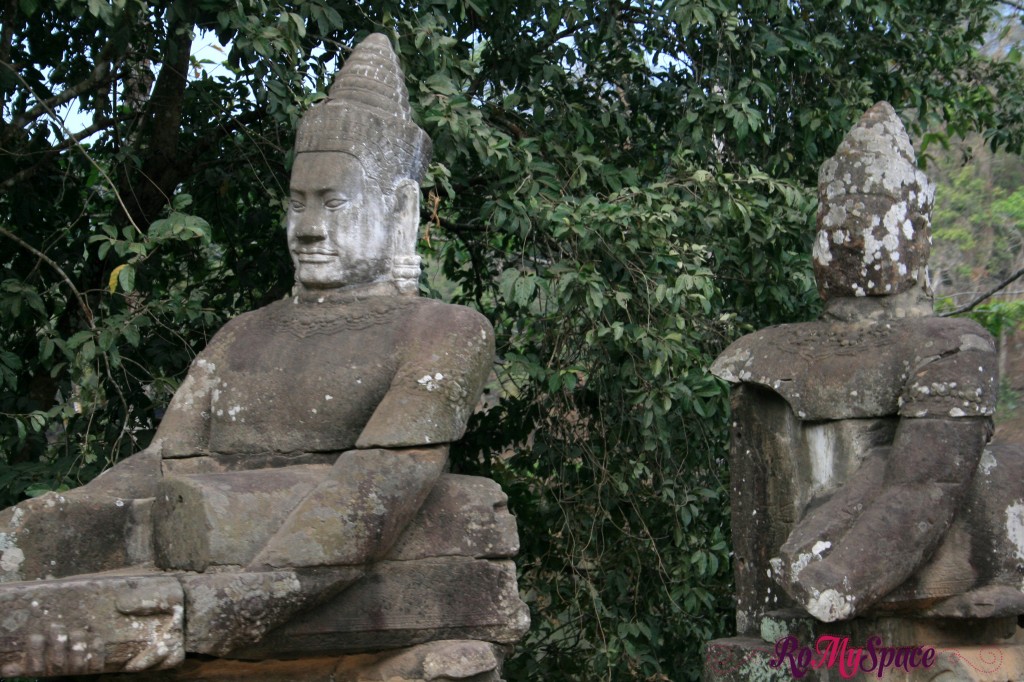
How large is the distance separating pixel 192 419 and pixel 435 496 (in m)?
0.96

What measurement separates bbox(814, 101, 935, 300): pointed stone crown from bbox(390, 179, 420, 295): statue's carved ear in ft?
5.02

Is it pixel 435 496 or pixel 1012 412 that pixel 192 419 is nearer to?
pixel 435 496

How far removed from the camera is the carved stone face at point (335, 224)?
196 inches

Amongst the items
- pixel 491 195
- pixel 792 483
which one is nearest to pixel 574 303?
pixel 491 195

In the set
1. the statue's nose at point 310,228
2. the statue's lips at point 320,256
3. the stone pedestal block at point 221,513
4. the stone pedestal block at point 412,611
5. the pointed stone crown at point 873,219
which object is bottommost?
the stone pedestal block at point 412,611

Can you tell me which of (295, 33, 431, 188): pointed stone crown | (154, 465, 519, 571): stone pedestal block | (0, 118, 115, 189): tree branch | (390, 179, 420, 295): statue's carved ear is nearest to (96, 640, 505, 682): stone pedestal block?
(154, 465, 519, 571): stone pedestal block

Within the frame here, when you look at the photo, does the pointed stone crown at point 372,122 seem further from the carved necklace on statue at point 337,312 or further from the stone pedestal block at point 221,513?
the stone pedestal block at point 221,513

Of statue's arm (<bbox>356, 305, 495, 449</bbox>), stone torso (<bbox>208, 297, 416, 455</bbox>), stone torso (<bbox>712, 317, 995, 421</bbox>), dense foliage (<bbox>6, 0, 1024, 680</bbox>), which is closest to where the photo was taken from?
statue's arm (<bbox>356, 305, 495, 449</bbox>)

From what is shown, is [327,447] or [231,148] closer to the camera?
[327,447]

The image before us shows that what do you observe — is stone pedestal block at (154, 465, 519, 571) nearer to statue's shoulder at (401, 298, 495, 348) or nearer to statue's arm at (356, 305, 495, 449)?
statue's arm at (356, 305, 495, 449)

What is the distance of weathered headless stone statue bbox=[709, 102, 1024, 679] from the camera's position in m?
4.78

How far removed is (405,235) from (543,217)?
1.70m

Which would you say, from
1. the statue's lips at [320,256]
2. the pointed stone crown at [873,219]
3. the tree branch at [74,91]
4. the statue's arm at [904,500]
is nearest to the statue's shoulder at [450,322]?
the statue's lips at [320,256]

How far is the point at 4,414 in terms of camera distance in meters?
6.45
